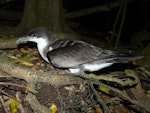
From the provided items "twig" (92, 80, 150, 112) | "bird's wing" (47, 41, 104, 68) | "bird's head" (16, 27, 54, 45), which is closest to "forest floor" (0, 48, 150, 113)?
"twig" (92, 80, 150, 112)

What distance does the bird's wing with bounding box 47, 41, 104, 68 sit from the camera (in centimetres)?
523

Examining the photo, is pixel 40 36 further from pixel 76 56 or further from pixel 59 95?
pixel 59 95

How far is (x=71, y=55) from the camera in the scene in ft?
17.2

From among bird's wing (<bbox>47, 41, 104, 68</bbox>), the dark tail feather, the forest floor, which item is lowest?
the forest floor

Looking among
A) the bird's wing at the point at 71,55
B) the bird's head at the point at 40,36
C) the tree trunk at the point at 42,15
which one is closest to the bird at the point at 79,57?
the bird's wing at the point at 71,55

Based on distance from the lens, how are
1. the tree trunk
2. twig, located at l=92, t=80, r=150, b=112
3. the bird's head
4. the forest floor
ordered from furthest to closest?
the tree trunk
the bird's head
twig, located at l=92, t=80, r=150, b=112
the forest floor

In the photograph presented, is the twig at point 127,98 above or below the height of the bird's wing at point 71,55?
below

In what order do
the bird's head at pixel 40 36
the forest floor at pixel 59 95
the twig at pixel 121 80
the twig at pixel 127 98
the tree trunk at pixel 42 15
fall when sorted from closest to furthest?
1. the forest floor at pixel 59 95
2. the twig at pixel 127 98
3. the twig at pixel 121 80
4. the bird's head at pixel 40 36
5. the tree trunk at pixel 42 15

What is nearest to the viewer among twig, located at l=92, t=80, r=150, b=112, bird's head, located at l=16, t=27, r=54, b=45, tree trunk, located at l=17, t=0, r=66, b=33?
twig, located at l=92, t=80, r=150, b=112

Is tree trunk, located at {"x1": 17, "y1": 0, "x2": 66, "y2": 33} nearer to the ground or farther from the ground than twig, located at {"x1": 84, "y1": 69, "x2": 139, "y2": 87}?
farther from the ground

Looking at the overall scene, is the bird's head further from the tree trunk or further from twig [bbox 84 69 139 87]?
the tree trunk

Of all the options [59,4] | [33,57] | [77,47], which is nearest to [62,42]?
[77,47]

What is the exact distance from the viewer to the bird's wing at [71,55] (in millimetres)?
5234

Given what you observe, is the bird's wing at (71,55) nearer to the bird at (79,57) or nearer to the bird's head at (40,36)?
the bird at (79,57)
